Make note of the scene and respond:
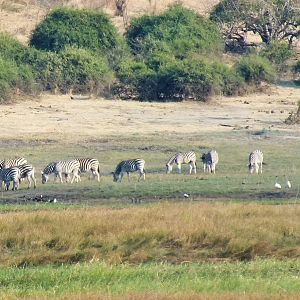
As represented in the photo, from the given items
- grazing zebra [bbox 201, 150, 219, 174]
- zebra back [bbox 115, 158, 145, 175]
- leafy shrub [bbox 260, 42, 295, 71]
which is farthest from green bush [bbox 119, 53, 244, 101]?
zebra back [bbox 115, 158, 145, 175]

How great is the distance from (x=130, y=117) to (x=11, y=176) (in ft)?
32.1

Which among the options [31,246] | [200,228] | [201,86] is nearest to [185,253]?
[200,228]

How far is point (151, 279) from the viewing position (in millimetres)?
9906

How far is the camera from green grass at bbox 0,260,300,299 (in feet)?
30.0

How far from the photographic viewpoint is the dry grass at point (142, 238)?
11820 mm

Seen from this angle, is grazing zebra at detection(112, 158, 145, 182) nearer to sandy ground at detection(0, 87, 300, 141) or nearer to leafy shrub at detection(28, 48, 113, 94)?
sandy ground at detection(0, 87, 300, 141)

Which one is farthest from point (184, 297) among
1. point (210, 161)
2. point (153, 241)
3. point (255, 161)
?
point (210, 161)

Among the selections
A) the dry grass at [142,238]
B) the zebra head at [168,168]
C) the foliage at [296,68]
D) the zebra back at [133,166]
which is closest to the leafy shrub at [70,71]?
the foliage at [296,68]

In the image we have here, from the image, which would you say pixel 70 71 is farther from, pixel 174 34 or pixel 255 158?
pixel 255 158

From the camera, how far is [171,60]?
3606cm

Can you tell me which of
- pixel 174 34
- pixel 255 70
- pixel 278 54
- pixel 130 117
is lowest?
pixel 130 117

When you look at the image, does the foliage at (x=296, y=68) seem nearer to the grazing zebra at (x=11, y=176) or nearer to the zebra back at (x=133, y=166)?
the zebra back at (x=133, y=166)

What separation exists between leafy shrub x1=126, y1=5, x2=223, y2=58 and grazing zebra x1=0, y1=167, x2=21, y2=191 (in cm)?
1797

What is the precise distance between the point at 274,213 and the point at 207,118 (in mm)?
16202
